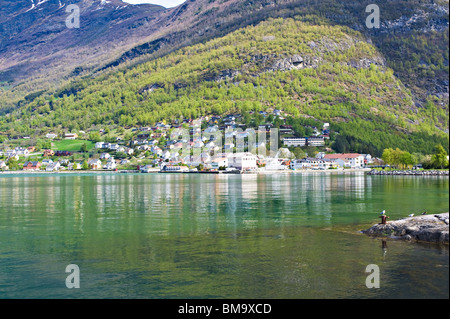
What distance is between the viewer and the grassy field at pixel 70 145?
16371 centimetres

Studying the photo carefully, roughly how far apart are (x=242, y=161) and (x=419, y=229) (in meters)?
110

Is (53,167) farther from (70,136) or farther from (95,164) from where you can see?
(70,136)

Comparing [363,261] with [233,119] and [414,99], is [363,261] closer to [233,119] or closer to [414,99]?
[233,119]

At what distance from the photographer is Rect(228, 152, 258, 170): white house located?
12885cm

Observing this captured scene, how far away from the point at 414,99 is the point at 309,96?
48326 millimetres

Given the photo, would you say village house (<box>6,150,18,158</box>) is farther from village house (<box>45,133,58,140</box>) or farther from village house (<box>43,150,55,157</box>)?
village house (<box>45,133,58,140</box>)

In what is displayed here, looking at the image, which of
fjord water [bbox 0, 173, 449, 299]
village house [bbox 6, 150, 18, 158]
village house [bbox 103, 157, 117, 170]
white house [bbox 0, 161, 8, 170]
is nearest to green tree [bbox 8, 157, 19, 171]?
white house [bbox 0, 161, 8, 170]

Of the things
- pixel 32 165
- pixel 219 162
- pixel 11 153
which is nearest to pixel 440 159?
pixel 219 162

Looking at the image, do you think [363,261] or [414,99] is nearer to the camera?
[363,261]

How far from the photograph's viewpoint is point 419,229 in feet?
63.0

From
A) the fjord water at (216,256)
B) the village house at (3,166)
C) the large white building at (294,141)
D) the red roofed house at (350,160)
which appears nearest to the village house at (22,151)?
the village house at (3,166)

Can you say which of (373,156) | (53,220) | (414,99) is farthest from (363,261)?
(414,99)
